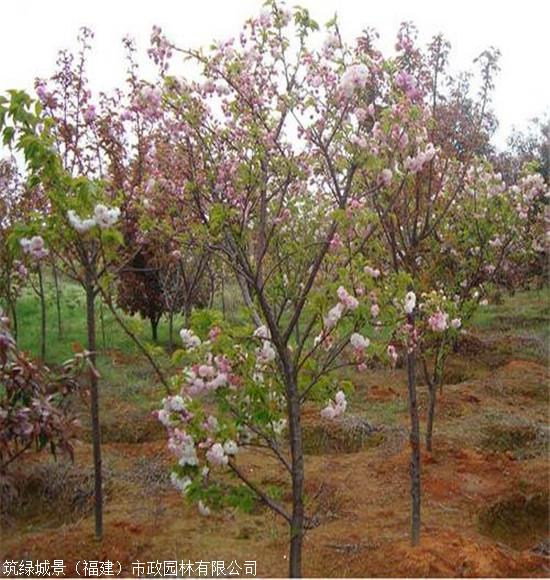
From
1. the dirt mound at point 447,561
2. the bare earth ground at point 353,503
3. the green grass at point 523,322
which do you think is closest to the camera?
the dirt mound at point 447,561

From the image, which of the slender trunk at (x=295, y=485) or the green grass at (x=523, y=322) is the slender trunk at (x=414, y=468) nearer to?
the slender trunk at (x=295, y=485)

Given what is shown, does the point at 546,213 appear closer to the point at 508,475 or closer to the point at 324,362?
the point at 508,475

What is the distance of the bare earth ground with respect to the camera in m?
5.84

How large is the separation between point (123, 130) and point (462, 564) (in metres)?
5.20

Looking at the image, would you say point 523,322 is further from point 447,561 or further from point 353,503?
point 447,561

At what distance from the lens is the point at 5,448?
10.4 ft

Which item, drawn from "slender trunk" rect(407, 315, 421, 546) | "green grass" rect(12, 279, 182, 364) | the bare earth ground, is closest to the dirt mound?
the bare earth ground

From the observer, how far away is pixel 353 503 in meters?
7.17

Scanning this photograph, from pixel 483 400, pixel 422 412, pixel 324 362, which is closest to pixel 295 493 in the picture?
pixel 324 362

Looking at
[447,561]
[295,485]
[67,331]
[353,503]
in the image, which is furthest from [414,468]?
[67,331]

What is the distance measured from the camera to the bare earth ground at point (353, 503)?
584 centimetres

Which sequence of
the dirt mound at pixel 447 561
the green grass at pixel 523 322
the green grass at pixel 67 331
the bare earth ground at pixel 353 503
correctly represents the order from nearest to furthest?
the dirt mound at pixel 447 561 → the bare earth ground at pixel 353 503 → the green grass at pixel 523 322 → the green grass at pixel 67 331

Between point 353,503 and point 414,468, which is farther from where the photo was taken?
point 353,503

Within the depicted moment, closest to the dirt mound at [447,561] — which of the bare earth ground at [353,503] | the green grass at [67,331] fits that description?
the bare earth ground at [353,503]
